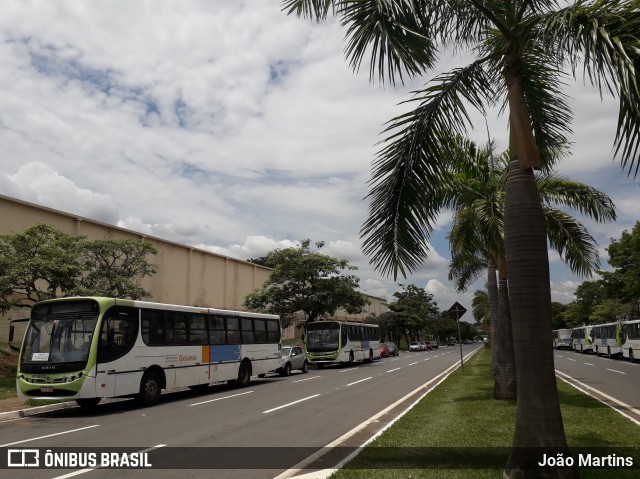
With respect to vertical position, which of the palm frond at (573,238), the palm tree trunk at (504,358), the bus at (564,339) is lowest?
the bus at (564,339)

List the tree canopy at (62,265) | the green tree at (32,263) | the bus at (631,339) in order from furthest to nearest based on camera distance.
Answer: the bus at (631,339) → the tree canopy at (62,265) → the green tree at (32,263)

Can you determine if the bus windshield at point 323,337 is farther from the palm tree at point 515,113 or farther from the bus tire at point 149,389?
the palm tree at point 515,113

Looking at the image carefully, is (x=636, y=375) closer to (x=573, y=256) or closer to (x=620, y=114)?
(x=573, y=256)

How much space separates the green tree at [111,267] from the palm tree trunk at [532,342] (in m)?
18.0

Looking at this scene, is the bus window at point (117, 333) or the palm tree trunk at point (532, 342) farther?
the bus window at point (117, 333)

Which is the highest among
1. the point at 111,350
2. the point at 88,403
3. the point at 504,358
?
the point at 111,350

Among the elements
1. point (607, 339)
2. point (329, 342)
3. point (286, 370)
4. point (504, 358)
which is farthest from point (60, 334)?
point (607, 339)

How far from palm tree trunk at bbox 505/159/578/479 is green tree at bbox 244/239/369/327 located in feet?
105

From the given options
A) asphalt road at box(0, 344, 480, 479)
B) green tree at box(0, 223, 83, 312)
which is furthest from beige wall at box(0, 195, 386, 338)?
asphalt road at box(0, 344, 480, 479)

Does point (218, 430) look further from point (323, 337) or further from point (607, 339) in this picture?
point (607, 339)

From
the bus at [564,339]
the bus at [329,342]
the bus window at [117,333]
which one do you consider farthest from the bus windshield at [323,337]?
the bus at [564,339]

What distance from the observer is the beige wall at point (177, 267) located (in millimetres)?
25641

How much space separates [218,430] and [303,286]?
91.8 ft

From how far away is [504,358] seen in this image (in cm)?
1351
